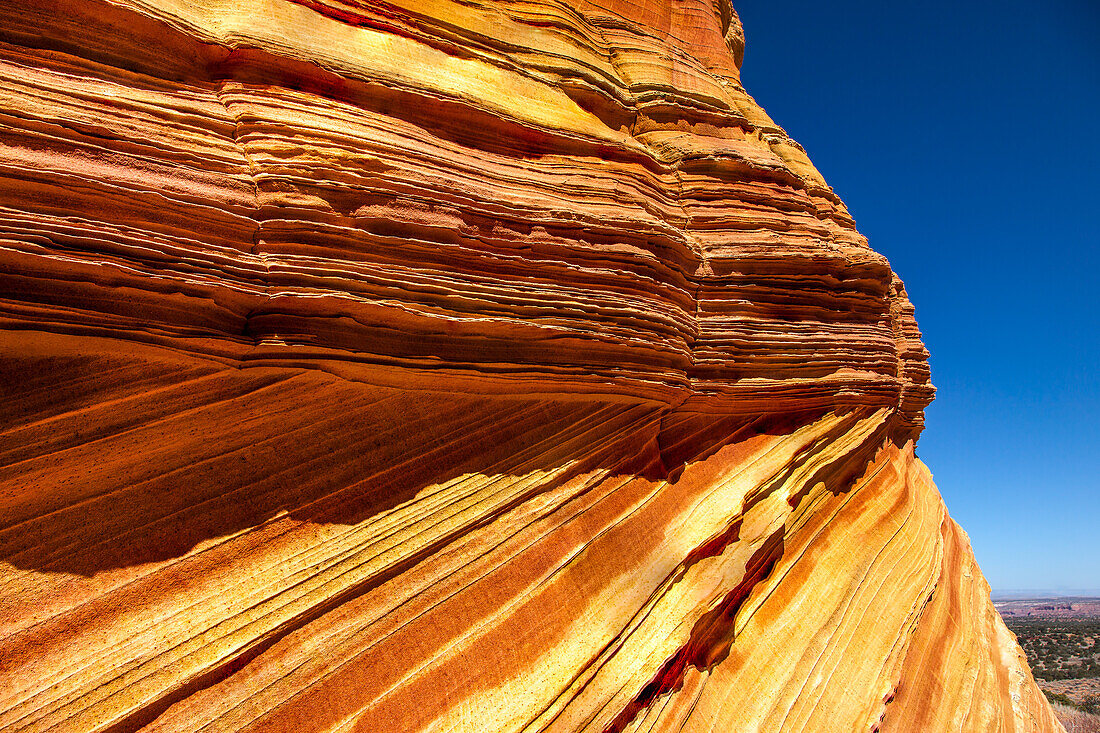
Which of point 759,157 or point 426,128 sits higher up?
point 759,157

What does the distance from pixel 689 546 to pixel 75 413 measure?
5279 mm

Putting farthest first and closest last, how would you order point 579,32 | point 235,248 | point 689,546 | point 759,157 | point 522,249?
point 759,157 → point 579,32 → point 689,546 → point 522,249 → point 235,248

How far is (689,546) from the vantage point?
20.8 ft

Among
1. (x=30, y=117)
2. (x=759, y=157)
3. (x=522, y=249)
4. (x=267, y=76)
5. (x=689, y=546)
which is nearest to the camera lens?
(x=30, y=117)

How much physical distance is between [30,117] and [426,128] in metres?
2.97

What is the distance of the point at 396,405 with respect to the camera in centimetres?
527

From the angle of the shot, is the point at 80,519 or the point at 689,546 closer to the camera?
the point at 80,519

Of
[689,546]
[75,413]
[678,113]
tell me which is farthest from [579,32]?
[75,413]

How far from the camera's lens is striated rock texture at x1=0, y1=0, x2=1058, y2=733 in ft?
12.8

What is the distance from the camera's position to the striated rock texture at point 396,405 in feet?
12.8

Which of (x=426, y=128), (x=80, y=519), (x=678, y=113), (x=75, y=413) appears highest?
(x=678, y=113)

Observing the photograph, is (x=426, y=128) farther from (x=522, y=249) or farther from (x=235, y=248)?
(x=235, y=248)

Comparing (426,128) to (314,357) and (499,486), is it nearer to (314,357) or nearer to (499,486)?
(314,357)

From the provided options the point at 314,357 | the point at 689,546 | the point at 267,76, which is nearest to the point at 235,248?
the point at 314,357
